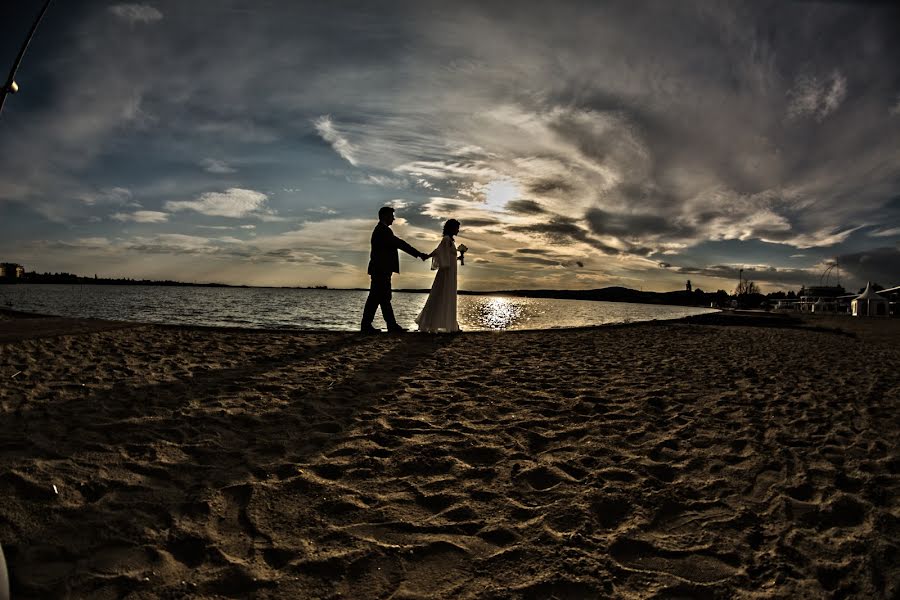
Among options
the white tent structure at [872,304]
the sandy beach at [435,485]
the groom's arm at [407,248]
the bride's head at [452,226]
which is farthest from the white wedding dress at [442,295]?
the white tent structure at [872,304]

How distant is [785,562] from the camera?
252cm

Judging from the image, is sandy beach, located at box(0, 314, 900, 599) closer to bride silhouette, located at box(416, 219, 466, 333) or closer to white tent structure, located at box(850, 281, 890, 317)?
bride silhouette, located at box(416, 219, 466, 333)

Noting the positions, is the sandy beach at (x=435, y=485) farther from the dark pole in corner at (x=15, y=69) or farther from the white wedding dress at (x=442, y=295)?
the white wedding dress at (x=442, y=295)

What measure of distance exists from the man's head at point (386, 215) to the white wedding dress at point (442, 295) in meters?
1.49

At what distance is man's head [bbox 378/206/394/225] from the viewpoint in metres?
10.8

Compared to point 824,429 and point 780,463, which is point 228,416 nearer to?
point 780,463

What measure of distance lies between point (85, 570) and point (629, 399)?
17.7 ft

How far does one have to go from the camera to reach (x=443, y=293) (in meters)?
11.8

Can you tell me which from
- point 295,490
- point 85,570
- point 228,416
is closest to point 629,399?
point 295,490

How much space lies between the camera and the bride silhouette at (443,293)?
38.1 ft

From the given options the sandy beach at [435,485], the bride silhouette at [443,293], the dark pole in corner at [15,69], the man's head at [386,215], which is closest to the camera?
the dark pole in corner at [15,69]

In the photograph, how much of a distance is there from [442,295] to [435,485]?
8.66 metres

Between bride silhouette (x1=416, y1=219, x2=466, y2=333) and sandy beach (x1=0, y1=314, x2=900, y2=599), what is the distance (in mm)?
5120

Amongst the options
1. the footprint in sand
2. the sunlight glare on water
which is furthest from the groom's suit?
the sunlight glare on water
